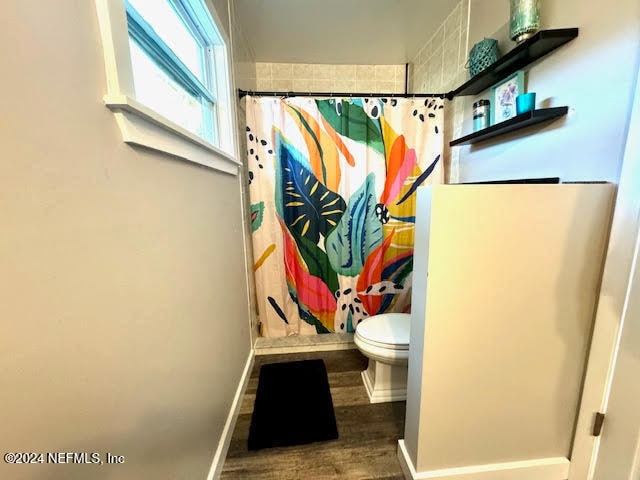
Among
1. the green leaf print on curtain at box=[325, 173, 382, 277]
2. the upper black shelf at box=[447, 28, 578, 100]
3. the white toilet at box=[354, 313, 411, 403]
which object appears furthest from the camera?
the green leaf print on curtain at box=[325, 173, 382, 277]

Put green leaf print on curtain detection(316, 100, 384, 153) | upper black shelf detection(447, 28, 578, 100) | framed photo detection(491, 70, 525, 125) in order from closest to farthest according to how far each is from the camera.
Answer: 1. upper black shelf detection(447, 28, 578, 100)
2. framed photo detection(491, 70, 525, 125)
3. green leaf print on curtain detection(316, 100, 384, 153)

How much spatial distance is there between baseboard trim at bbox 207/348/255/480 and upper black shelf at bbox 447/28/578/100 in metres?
2.09

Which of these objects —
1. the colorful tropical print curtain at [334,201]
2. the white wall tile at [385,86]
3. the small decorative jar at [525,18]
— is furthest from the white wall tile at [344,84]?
the small decorative jar at [525,18]

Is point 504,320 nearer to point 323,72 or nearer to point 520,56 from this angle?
point 520,56

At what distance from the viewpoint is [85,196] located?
0.51 m

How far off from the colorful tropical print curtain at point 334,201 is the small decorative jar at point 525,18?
72 centimetres

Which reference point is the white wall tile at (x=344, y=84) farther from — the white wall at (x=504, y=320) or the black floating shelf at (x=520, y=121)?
the white wall at (x=504, y=320)

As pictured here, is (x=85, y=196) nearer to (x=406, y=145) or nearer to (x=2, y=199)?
(x=2, y=199)

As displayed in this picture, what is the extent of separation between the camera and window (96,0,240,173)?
0.59 metres

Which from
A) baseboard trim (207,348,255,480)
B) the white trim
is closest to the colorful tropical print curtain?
baseboard trim (207,348,255,480)

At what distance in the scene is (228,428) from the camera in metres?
1.28

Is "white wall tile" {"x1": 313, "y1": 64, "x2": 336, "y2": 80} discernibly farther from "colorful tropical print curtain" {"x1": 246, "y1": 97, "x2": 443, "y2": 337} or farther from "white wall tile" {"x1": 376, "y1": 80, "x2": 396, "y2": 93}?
"colorful tropical print curtain" {"x1": 246, "y1": 97, "x2": 443, "y2": 337}

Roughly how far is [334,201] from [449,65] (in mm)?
1181

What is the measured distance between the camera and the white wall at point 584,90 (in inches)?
32.9
